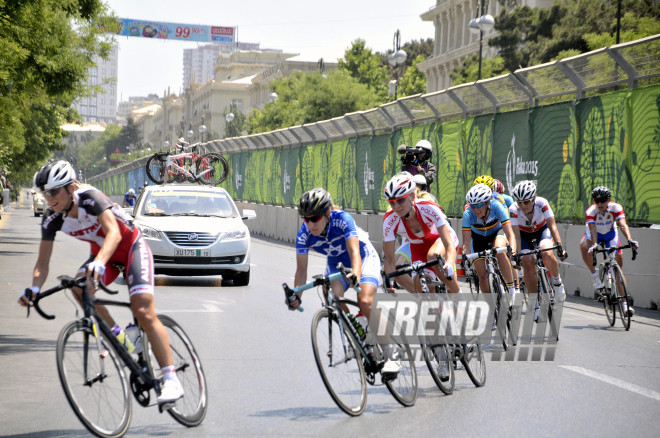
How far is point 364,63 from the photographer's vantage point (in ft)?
277

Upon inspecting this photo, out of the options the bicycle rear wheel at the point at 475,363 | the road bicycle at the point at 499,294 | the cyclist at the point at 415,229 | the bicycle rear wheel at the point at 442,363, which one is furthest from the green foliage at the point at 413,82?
the bicycle rear wheel at the point at 442,363

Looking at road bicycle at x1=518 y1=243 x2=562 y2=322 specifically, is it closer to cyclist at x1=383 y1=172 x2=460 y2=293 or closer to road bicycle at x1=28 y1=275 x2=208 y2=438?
cyclist at x1=383 y1=172 x2=460 y2=293

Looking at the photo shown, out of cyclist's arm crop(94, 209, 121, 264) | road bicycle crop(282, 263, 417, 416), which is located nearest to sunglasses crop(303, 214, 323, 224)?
road bicycle crop(282, 263, 417, 416)

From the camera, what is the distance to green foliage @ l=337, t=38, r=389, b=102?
8462 centimetres

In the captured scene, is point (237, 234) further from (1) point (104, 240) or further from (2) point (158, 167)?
(2) point (158, 167)

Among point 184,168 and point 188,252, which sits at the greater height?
point 184,168

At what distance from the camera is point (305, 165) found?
31062mm

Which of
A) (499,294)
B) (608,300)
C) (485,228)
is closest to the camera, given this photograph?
(499,294)

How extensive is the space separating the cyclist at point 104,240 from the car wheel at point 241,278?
9.17 metres

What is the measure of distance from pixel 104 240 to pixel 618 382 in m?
4.25

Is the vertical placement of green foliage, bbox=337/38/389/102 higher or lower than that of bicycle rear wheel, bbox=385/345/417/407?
higher

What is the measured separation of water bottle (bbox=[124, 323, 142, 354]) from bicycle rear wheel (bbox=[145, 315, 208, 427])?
78 millimetres

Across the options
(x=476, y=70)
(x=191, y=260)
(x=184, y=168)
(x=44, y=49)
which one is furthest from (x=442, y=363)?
(x=476, y=70)

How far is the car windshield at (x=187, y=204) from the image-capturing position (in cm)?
1556
